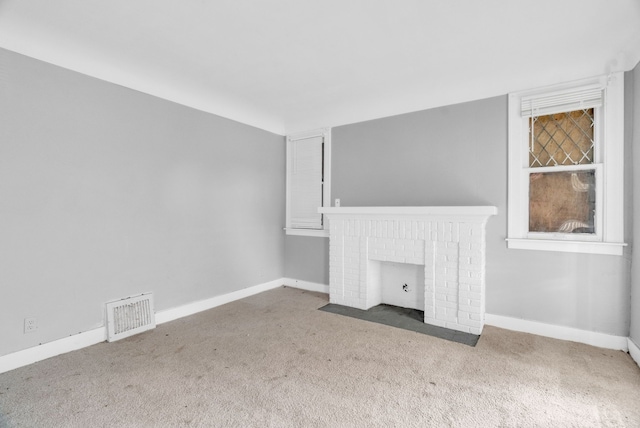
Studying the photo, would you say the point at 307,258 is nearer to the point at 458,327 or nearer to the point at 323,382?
the point at 458,327

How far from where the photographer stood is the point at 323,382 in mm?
2160

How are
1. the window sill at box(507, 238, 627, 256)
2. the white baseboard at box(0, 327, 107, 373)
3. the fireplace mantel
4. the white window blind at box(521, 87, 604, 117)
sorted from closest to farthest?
the white baseboard at box(0, 327, 107, 373) → the window sill at box(507, 238, 627, 256) → the white window blind at box(521, 87, 604, 117) → the fireplace mantel

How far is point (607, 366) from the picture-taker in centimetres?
237

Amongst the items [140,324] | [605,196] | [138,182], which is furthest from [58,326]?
[605,196]

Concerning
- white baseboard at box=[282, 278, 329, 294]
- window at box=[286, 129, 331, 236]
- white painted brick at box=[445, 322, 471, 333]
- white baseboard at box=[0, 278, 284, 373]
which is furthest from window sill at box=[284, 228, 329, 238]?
white painted brick at box=[445, 322, 471, 333]

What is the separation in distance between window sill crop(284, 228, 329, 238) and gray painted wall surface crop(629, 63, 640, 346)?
3056 mm

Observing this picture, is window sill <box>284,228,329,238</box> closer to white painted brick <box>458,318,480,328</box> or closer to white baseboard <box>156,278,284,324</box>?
white baseboard <box>156,278,284,324</box>

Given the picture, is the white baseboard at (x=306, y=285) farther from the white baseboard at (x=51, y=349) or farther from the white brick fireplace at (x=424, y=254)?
the white baseboard at (x=51, y=349)

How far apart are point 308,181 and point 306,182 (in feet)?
0.12

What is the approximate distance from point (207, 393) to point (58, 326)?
1.53 meters

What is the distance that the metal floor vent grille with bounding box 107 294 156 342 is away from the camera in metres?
2.86

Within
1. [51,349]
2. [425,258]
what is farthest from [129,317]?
[425,258]

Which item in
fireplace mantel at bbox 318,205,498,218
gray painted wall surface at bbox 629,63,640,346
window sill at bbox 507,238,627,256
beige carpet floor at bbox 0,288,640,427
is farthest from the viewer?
fireplace mantel at bbox 318,205,498,218

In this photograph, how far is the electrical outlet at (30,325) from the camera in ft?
7.95
